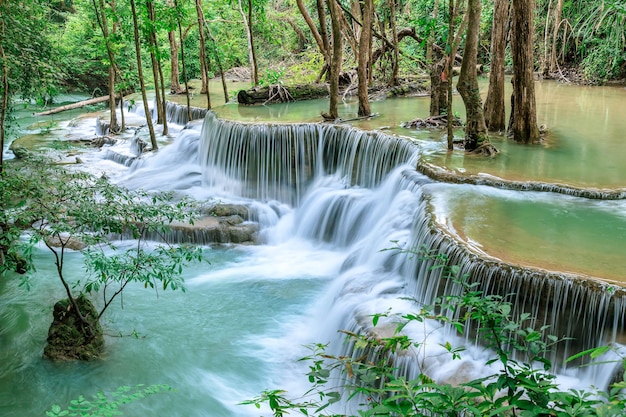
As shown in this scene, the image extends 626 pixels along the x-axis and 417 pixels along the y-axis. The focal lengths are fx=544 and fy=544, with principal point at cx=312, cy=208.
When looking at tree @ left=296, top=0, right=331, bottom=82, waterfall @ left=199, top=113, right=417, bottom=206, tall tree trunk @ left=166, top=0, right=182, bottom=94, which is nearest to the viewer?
waterfall @ left=199, top=113, right=417, bottom=206

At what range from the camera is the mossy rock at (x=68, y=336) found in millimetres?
6195

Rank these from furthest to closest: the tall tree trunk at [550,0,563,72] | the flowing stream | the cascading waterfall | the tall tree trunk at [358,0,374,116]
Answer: the tall tree trunk at [550,0,563,72] → the tall tree trunk at [358,0,374,116] → the flowing stream → the cascading waterfall

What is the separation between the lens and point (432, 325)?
5.80 meters

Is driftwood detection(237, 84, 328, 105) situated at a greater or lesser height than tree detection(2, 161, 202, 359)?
greater

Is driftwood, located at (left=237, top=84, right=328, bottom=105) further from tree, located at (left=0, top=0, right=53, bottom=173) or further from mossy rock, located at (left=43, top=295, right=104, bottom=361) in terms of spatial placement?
mossy rock, located at (left=43, top=295, right=104, bottom=361)

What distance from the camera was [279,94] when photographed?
16328mm

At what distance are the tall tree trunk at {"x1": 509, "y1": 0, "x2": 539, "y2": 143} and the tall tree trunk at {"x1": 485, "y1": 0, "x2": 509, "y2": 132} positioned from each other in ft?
1.16

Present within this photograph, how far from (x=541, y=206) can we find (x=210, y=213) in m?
6.07

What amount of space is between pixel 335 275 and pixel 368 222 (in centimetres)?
114

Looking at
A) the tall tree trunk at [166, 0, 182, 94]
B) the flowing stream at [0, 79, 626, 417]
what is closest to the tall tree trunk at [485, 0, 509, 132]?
the flowing stream at [0, 79, 626, 417]

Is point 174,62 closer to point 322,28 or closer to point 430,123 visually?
point 322,28

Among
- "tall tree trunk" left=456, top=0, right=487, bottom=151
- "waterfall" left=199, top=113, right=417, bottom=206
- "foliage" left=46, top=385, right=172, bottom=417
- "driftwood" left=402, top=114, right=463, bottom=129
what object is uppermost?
"tall tree trunk" left=456, top=0, right=487, bottom=151

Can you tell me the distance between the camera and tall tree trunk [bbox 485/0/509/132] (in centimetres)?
1016

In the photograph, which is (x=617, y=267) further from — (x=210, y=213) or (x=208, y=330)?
(x=210, y=213)
